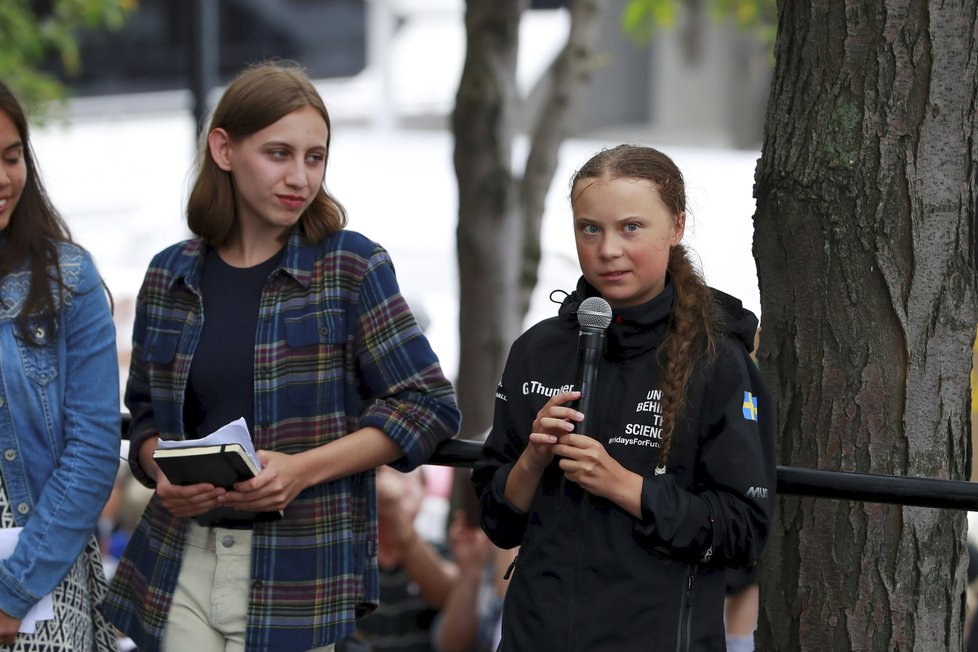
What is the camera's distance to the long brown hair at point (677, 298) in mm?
2383

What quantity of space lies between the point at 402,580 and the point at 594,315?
2.47 meters

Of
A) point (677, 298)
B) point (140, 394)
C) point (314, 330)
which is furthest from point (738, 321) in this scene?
point (140, 394)

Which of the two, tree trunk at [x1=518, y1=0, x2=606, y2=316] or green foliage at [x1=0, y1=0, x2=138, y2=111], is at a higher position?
green foliage at [x1=0, y1=0, x2=138, y2=111]

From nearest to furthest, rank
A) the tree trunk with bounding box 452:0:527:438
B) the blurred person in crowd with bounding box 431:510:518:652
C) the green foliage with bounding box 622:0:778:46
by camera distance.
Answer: the blurred person in crowd with bounding box 431:510:518:652
the tree trunk with bounding box 452:0:527:438
the green foliage with bounding box 622:0:778:46

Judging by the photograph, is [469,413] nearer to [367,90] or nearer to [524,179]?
[524,179]

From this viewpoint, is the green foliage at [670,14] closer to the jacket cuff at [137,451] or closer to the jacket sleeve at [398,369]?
the jacket sleeve at [398,369]

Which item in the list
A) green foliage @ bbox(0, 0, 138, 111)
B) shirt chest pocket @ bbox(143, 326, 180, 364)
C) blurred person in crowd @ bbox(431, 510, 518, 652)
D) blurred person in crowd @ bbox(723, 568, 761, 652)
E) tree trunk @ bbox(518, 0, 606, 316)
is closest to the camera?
shirt chest pocket @ bbox(143, 326, 180, 364)

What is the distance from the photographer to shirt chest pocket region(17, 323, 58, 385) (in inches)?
110

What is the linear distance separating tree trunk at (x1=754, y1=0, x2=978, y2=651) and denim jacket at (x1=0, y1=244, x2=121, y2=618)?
1473 millimetres

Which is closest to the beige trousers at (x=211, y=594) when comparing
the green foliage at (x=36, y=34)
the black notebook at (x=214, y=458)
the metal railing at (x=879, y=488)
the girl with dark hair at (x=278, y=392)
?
the girl with dark hair at (x=278, y=392)

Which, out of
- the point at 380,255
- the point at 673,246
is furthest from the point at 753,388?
the point at 380,255

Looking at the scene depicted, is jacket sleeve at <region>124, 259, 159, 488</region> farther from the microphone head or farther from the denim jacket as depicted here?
the microphone head

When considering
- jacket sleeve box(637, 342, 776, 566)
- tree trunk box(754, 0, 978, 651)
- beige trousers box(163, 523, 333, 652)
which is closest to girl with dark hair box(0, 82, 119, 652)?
beige trousers box(163, 523, 333, 652)

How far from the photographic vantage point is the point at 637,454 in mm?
2422
